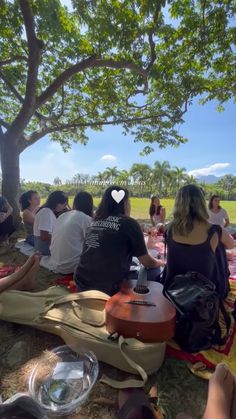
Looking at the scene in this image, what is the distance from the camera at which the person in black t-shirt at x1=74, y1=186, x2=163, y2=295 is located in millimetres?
1968

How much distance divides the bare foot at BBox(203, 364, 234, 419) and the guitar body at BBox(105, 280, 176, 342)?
1.41 feet

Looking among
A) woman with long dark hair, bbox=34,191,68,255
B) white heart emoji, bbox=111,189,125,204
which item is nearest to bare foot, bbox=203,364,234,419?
white heart emoji, bbox=111,189,125,204

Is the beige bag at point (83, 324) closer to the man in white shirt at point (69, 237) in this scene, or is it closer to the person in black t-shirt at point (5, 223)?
the man in white shirt at point (69, 237)

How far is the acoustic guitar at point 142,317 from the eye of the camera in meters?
1.48

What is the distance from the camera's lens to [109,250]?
1.97 m

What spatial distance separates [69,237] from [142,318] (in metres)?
1.46

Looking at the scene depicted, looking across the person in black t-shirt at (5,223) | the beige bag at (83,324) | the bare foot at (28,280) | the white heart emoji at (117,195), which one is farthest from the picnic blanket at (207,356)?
the person in black t-shirt at (5,223)

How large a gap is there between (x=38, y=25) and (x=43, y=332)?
524cm

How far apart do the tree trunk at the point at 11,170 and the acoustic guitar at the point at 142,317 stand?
16.1 feet

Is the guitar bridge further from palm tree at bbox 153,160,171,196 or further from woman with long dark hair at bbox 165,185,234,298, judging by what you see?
palm tree at bbox 153,160,171,196

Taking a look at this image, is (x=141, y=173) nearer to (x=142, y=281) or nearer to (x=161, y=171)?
(x=161, y=171)

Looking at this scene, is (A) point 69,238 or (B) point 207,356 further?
(A) point 69,238

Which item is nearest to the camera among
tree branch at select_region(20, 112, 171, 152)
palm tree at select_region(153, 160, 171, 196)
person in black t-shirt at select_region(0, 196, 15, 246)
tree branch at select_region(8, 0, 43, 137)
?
tree branch at select_region(8, 0, 43, 137)

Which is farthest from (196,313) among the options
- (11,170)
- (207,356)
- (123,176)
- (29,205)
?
(123,176)
